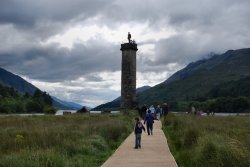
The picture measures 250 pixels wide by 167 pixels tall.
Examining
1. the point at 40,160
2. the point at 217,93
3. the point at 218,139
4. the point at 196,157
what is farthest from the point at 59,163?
the point at 217,93

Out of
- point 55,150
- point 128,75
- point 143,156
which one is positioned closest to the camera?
point 55,150

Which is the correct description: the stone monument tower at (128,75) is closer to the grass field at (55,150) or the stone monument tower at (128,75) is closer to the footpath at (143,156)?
Answer: the grass field at (55,150)

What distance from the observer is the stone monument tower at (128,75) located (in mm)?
51750

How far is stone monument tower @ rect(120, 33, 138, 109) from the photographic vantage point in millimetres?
51750

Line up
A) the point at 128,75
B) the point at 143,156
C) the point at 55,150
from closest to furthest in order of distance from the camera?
the point at 55,150
the point at 143,156
the point at 128,75

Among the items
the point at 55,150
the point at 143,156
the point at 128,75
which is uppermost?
Result: the point at 128,75

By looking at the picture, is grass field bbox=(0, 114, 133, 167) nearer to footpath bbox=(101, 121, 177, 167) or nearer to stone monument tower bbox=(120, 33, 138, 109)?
footpath bbox=(101, 121, 177, 167)

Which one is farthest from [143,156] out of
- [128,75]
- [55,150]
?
[128,75]

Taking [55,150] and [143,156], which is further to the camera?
[143,156]

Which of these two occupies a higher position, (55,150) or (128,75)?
(128,75)

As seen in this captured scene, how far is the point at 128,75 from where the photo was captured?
51750 mm

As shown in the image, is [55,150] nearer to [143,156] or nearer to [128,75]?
[143,156]

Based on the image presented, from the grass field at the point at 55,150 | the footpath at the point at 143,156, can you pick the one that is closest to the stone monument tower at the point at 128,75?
the grass field at the point at 55,150

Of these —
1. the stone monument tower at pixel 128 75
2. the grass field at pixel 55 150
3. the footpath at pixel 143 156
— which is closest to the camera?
the grass field at pixel 55 150
